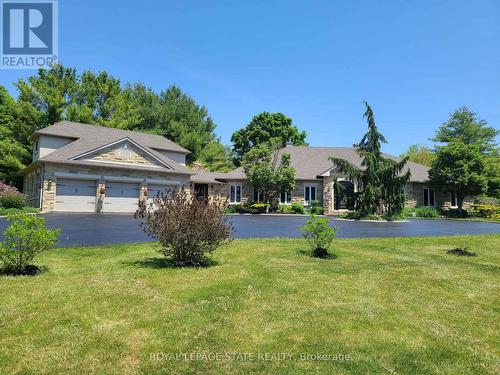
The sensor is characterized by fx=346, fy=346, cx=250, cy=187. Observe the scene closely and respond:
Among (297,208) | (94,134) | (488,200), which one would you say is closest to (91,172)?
(94,134)

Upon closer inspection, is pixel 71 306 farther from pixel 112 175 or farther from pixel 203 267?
pixel 112 175

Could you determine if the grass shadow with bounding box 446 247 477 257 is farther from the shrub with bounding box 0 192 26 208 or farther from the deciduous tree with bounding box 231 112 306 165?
the deciduous tree with bounding box 231 112 306 165

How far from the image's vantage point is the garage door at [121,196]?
83.2ft

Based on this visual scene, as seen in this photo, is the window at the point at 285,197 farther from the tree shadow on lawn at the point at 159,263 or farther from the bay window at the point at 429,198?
the tree shadow on lawn at the point at 159,263

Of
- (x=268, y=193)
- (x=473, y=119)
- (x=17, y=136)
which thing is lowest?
(x=268, y=193)

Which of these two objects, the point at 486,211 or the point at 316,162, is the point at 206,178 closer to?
the point at 316,162

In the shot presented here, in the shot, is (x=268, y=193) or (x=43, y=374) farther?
(x=268, y=193)

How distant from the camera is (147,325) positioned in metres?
4.05

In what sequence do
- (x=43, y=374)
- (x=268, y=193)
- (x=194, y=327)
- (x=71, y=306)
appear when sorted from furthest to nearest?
(x=268, y=193)
(x=71, y=306)
(x=194, y=327)
(x=43, y=374)

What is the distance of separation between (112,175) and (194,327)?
2356 centimetres

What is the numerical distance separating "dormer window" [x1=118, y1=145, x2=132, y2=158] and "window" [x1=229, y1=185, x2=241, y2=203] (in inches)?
439

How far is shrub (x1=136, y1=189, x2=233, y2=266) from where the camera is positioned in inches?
268

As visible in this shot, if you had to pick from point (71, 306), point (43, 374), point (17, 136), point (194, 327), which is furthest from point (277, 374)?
point (17, 136)

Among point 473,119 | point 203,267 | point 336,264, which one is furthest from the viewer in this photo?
point 473,119
